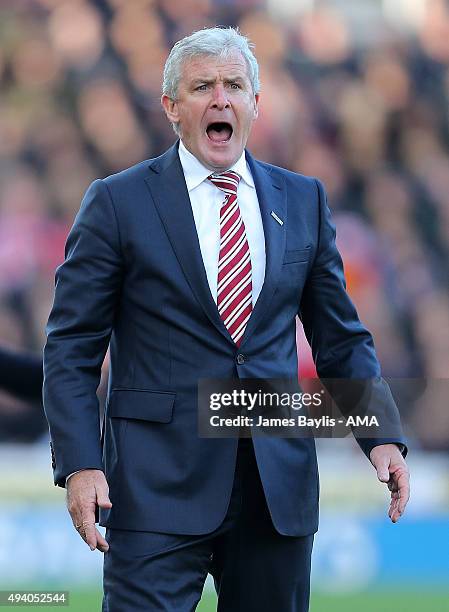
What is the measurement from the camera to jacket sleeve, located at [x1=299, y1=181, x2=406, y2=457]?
10.0 feet

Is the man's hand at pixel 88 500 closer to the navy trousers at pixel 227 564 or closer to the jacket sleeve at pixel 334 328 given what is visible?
the navy trousers at pixel 227 564

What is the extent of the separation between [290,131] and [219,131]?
12.6 ft

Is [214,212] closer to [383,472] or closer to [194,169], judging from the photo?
[194,169]

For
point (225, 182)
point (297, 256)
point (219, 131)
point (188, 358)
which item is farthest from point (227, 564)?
point (219, 131)

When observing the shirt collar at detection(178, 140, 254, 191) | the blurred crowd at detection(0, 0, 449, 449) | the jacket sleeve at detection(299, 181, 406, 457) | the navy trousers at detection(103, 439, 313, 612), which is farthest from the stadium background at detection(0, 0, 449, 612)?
the shirt collar at detection(178, 140, 254, 191)

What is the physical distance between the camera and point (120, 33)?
22.4ft

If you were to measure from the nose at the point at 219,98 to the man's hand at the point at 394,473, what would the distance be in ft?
2.79

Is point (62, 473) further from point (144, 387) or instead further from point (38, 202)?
point (38, 202)

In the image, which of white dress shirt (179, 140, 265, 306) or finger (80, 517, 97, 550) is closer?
finger (80, 517, 97, 550)

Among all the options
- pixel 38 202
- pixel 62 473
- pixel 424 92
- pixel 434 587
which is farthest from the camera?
pixel 424 92

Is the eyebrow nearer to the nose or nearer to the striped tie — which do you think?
the nose

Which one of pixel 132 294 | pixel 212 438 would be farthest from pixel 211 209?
pixel 212 438

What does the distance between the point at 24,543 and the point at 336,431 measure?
2.76m

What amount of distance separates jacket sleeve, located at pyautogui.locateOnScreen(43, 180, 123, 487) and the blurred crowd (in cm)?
356
